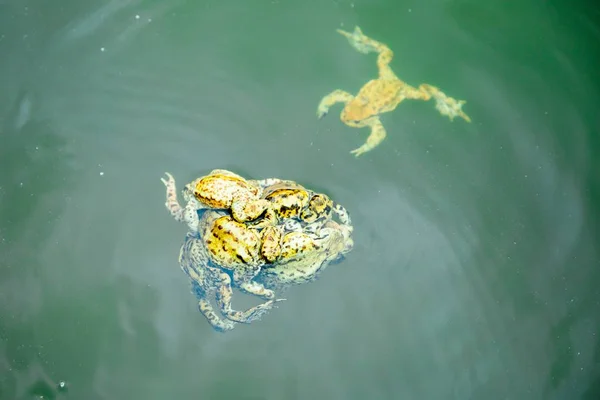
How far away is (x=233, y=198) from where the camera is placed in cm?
520

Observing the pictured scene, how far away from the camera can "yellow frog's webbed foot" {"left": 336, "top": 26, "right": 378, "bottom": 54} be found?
705 cm

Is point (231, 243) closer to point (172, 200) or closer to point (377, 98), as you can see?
point (172, 200)

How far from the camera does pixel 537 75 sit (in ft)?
22.5

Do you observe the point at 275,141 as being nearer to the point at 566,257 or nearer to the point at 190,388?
the point at 190,388

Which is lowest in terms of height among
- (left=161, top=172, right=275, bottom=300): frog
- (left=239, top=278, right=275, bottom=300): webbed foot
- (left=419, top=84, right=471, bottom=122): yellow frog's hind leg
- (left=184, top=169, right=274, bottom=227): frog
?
(left=239, top=278, right=275, bottom=300): webbed foot

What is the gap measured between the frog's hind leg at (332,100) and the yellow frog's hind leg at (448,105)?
3.38 feet

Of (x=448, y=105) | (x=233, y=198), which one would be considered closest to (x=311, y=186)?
(x=233, y=198)

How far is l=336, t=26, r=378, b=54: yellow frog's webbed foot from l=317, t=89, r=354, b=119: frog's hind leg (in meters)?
0.63

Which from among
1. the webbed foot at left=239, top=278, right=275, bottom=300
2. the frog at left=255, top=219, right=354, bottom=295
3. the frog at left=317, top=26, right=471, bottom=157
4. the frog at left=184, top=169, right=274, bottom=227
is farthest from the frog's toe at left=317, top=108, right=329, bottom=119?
the webbed foot at left=239, top=278, right=275, bottom=300

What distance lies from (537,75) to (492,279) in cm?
261

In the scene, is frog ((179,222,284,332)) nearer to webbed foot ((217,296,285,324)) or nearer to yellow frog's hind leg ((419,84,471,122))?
webbed foot ((217,296,285,324))

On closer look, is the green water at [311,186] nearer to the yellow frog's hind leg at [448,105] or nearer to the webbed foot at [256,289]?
the yellow frog's hind leg at [448,105]

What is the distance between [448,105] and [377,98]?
86cm

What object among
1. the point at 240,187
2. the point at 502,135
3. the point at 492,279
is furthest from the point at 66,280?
the point at 502,135
